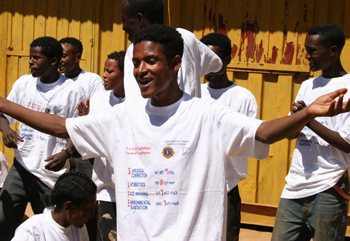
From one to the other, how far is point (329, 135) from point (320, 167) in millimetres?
341

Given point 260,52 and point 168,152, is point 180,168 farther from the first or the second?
point 260,52

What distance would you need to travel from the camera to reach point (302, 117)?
1.93 metres

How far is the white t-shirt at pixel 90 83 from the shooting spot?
5.50m

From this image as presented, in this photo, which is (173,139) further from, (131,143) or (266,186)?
(266,186)

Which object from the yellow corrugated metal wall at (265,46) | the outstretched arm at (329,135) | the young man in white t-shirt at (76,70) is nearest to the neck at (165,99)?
the outstretched arm at (329,135)

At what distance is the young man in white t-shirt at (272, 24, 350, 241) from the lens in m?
3.42

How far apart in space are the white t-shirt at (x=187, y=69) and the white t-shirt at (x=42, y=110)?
1633mm

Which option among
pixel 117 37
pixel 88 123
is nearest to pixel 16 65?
pixel 117 37

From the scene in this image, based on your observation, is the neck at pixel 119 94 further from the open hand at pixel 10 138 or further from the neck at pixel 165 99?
the neck at pixel 165 99

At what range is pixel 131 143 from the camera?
2.31 meters

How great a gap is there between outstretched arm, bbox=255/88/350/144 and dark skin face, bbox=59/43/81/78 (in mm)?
4168

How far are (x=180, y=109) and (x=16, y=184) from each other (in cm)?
253

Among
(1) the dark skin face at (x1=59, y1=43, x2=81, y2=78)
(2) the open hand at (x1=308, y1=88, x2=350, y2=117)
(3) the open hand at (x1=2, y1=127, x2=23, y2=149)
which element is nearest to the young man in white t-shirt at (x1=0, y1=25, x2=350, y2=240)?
(2) the open hand at (x1=308, y1=88, x2=350, y2=117)

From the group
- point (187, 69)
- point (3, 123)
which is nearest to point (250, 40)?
point (187, 69)
